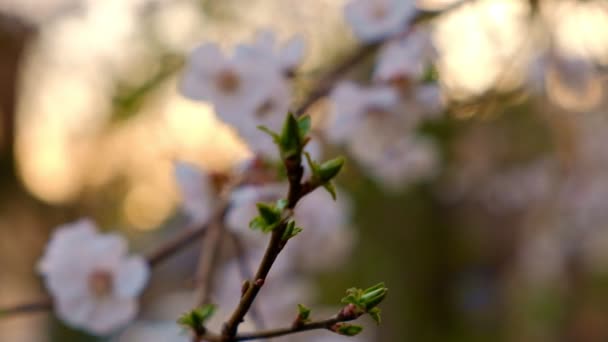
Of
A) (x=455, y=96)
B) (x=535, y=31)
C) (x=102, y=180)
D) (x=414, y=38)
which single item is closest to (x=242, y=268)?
(x=414, y=38)

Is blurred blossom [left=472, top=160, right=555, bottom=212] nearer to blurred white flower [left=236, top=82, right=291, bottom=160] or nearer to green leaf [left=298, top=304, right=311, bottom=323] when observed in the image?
blurred white flower [left=236, top=82, right=291, bottom=160]

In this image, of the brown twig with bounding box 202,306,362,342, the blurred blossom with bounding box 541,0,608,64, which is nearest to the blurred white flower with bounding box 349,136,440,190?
the blurred blossom with bounding box 541,0,608,64

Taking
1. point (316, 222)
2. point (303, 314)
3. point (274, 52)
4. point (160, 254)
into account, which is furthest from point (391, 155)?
point (303, 314)

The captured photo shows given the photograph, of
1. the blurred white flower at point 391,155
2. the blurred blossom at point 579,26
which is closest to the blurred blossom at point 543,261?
the blurred white flower at point 391,155

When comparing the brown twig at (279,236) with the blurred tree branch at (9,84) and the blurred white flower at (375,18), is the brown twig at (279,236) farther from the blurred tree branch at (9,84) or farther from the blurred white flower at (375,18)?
the blurred tree branch at (9,84)

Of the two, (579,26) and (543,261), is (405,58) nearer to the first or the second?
(579,26)

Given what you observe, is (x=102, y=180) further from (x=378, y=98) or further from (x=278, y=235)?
(x=278, y=235)

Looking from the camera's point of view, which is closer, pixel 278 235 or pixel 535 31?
pixel 278 235
